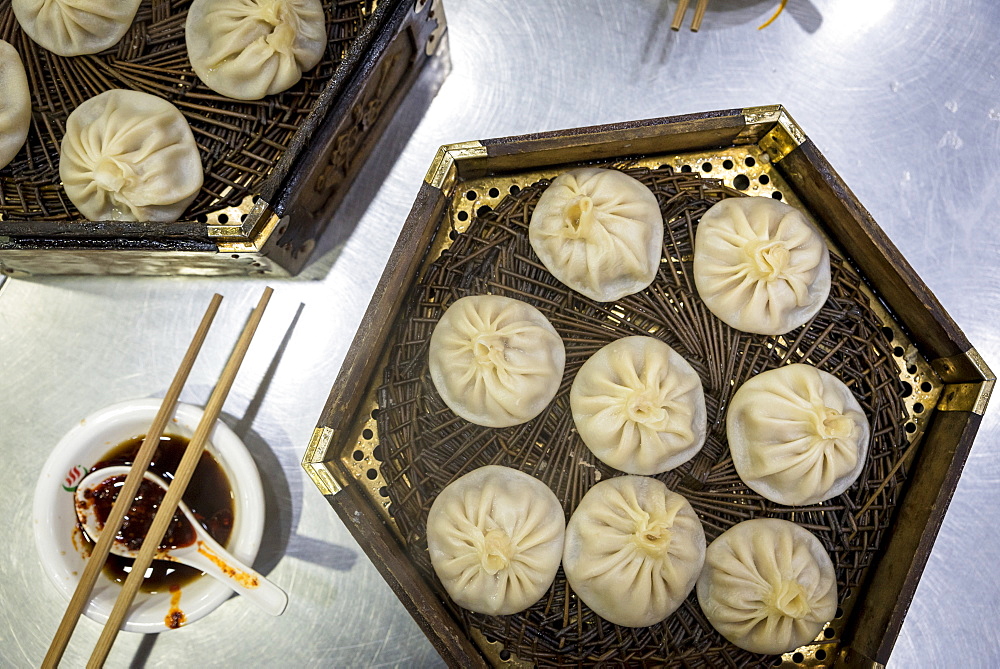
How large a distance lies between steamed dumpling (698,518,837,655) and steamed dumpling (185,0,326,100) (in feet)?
3.62

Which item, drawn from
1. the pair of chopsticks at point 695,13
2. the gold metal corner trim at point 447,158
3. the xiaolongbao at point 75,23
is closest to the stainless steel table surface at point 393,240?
the pair of chopsticks at point 695,13

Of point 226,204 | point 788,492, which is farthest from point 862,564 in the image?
point 226,204

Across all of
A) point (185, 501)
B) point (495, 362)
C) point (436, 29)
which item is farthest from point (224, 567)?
point (436, 29)

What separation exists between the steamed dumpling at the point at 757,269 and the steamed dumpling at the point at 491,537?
1.48 feet

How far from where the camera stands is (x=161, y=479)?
3.76 ft

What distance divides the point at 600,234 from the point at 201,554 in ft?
2.82

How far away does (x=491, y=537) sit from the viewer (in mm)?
955

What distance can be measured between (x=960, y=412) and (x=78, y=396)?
1.65 m

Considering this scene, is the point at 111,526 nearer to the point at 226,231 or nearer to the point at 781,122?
the point at 226,231

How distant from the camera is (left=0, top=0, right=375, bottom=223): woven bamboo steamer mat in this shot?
3.82 ft

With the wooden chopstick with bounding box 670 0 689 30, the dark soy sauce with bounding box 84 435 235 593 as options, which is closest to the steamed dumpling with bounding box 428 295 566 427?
the dark soy sauce with bounding box 84 435 235 593

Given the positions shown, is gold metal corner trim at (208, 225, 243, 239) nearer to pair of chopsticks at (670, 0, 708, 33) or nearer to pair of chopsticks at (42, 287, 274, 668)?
pair of chopsticks at (42, 287, 274, 668)

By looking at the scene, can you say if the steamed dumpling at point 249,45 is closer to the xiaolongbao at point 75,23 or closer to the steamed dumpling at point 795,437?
the xiaolongbao at point 75,23

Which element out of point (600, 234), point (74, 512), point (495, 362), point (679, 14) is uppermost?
point (679, 14)
